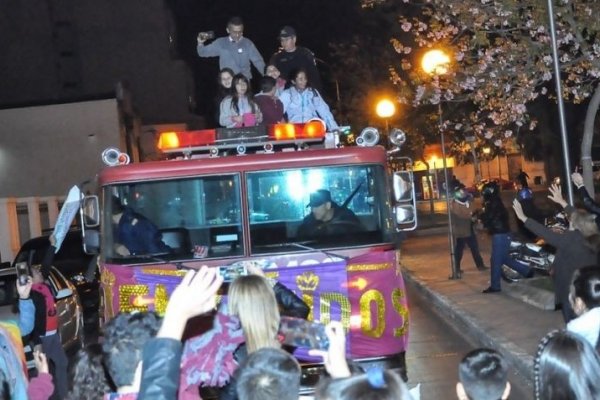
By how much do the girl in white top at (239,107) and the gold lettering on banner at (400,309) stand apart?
9.42 ft

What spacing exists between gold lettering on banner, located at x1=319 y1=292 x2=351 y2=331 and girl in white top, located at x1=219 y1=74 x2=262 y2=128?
2871 mm

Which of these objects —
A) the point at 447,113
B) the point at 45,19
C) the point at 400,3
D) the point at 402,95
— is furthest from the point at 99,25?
the point at 402,95

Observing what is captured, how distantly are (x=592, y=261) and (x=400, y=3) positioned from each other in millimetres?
28404

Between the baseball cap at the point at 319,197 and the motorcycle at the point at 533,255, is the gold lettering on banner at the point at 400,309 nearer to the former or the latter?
the baseball cap at the point at 319,197

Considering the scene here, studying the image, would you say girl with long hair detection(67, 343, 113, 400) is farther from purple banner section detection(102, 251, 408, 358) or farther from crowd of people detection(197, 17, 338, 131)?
crowd of people detection(197, 17, 338, 131)

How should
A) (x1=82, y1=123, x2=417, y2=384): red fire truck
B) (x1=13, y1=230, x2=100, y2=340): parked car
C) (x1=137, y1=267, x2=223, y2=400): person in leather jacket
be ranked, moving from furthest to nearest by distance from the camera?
(x1=13, y1=230, x2=100, y2=340): parked car < (x1=82, y1=123, x2=417, y2=384): red fire truck < (x1=137, y1=267, x2=223, y2=400): person in leather jacket

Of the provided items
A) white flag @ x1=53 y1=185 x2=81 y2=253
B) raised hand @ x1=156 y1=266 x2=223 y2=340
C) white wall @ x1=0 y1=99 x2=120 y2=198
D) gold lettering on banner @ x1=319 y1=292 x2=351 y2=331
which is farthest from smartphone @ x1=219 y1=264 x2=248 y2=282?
white wall @ x1=0 y1=99 x2=120 y2=198

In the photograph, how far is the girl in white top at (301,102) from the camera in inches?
461

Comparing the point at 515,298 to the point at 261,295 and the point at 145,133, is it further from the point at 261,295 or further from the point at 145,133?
the point at 145,133

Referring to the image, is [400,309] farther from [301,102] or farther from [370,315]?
[301,102]

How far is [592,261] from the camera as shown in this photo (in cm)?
957

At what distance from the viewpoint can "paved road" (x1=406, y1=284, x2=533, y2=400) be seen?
35.9ft

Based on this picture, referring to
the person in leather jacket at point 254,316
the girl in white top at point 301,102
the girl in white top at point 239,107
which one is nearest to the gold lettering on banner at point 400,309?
the girl in white top at point 239,107

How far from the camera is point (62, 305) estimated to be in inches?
512
